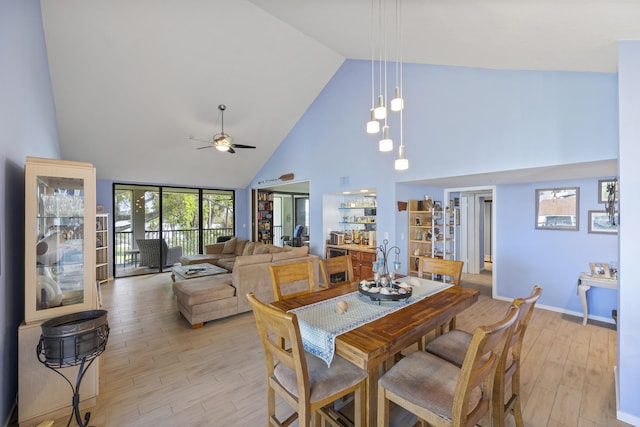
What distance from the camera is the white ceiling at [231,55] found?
6.81 feet

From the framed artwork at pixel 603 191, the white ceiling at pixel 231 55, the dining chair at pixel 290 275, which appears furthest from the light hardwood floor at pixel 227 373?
the white ceiling at pixel 231 55

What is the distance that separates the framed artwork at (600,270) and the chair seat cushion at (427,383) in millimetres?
3557

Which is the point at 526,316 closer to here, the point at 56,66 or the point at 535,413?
the point at 535,413

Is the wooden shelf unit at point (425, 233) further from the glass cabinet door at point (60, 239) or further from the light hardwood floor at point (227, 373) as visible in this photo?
the glass cabinet door at point (60, 239)

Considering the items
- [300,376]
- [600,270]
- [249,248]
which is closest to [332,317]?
[300,376]

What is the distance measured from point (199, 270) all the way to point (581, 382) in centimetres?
532

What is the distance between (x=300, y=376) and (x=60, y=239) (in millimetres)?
2175

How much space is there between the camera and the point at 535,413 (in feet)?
6.78

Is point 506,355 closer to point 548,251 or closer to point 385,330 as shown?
point 385,330

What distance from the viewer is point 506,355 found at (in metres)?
1.59

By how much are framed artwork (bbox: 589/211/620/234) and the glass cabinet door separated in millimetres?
6009

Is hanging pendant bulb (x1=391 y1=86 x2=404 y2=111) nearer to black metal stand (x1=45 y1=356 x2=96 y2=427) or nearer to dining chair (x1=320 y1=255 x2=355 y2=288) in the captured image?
dining chair (x1=320 y1=255 x2=355 y2=288)

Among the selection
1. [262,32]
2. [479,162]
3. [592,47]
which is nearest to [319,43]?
[262,32]

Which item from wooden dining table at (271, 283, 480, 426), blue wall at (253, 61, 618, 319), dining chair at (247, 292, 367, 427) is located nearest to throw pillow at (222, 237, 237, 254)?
blue wall at (253, 61, 618, 319)
